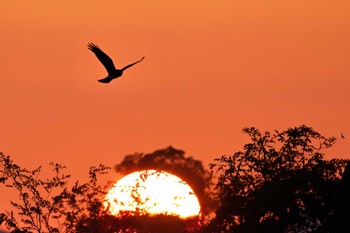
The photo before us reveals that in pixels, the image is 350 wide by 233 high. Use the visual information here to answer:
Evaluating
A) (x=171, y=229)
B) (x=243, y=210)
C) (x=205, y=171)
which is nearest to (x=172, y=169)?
(x=205, y=171)

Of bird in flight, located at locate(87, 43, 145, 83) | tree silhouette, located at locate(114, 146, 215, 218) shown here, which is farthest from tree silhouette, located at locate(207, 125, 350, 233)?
tree silhouette, located at locate(114, 146, 215, 218)

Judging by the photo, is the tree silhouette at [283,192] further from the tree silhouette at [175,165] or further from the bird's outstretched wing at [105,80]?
the tree silhouette at [175,165]

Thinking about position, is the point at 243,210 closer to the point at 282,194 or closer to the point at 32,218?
the point at 282,194

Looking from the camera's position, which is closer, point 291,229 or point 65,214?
point 291,229

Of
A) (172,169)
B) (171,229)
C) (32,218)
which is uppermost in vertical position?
(172,169)

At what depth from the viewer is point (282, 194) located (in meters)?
52.8

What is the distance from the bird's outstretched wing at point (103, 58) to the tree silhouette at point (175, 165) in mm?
86820

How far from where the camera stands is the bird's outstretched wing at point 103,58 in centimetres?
4947

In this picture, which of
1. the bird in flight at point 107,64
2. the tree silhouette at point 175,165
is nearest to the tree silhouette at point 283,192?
the bird in flight at point 107,64

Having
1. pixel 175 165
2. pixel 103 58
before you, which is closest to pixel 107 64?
pixel 103 58

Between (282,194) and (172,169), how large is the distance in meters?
84.8

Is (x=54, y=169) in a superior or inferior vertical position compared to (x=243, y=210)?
superior

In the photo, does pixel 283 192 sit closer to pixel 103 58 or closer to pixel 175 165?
pixel 103 58

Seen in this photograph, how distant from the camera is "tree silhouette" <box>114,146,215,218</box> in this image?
138 m
